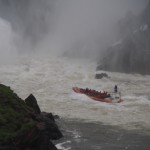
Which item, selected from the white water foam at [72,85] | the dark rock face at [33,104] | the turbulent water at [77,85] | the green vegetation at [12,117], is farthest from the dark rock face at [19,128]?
the white water foam at [72,85]

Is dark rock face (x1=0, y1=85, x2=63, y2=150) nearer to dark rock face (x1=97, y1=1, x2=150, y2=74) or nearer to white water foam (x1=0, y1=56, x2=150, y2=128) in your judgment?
white water foam (x1=0, y1=56, x2=150, y2=128)

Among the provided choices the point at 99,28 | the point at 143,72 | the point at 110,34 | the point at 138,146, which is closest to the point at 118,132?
the point at 138,146

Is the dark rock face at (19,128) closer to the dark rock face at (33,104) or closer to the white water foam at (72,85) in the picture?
the dark rock face at (33,104)

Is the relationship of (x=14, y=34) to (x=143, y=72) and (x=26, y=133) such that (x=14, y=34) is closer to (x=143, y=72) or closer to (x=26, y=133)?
(x=143, y=72)

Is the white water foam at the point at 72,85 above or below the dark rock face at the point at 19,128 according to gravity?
above

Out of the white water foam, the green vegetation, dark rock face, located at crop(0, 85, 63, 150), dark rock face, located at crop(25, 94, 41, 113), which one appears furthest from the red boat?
dark rock face, located at crop(0, 85, 63, 150)

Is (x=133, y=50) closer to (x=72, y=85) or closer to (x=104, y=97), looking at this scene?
(x=72, y=85)
